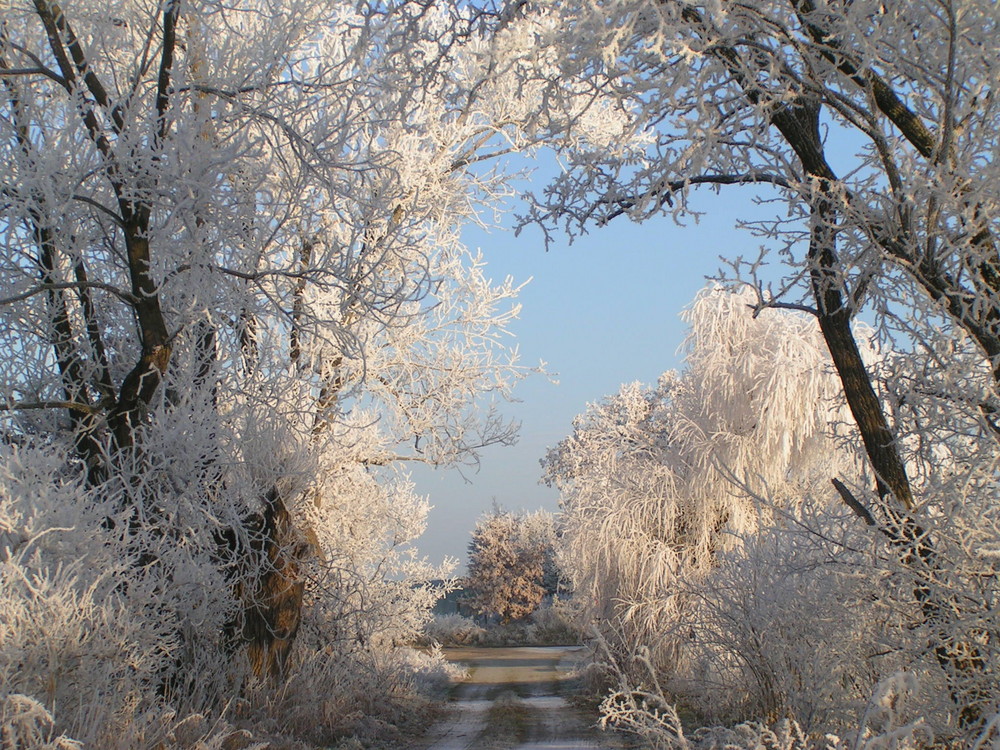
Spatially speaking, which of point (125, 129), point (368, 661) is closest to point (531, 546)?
point (368, 661)

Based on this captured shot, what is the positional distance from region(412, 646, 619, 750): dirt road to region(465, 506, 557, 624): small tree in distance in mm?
23766

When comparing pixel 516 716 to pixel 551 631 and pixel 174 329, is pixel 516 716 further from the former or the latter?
pixel 551 631

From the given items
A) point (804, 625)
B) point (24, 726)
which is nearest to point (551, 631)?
point (804, 625)

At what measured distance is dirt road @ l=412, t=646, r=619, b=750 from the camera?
935 centimetres

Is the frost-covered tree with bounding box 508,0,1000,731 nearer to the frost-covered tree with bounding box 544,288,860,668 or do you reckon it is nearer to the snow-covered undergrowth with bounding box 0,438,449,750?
the snow-covered undergrowth with bounding box 0,438,449,750

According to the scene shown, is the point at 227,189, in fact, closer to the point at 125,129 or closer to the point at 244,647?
the point at 125,129

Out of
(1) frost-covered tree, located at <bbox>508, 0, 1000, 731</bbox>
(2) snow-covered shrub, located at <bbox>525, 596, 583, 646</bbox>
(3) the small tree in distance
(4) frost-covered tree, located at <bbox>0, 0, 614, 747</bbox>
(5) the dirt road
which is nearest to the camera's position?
(1) frost-covered tree, located at <bbox>508, 0, 1000, 731</bbox>

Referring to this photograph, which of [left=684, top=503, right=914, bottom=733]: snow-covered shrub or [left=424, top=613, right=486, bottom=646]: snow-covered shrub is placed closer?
[left=684, top=503, right=914, bottom=733]: snow-covered shrub

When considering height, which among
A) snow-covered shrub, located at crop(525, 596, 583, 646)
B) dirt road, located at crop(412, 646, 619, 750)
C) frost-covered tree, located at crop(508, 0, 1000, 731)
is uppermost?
frost-covered tree, located at crop(508, 0, 1000, 731)

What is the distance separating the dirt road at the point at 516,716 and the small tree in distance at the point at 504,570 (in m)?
23.8

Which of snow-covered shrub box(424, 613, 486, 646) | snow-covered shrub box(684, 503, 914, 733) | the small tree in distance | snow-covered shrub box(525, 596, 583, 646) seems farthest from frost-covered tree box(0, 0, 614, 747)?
the small tree in distance

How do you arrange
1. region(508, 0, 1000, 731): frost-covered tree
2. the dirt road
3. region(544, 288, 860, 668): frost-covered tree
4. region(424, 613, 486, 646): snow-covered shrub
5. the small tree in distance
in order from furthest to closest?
the small tree in distance
region(424, 613, 486, 646): snow-covered shrub
region(544, 288, 860, 668): frost-covered tree
the dirt road
region(508, 0, 1000, 731): frost-covered tree

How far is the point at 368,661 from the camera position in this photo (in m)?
11.9

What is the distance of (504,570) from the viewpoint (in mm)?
46812
